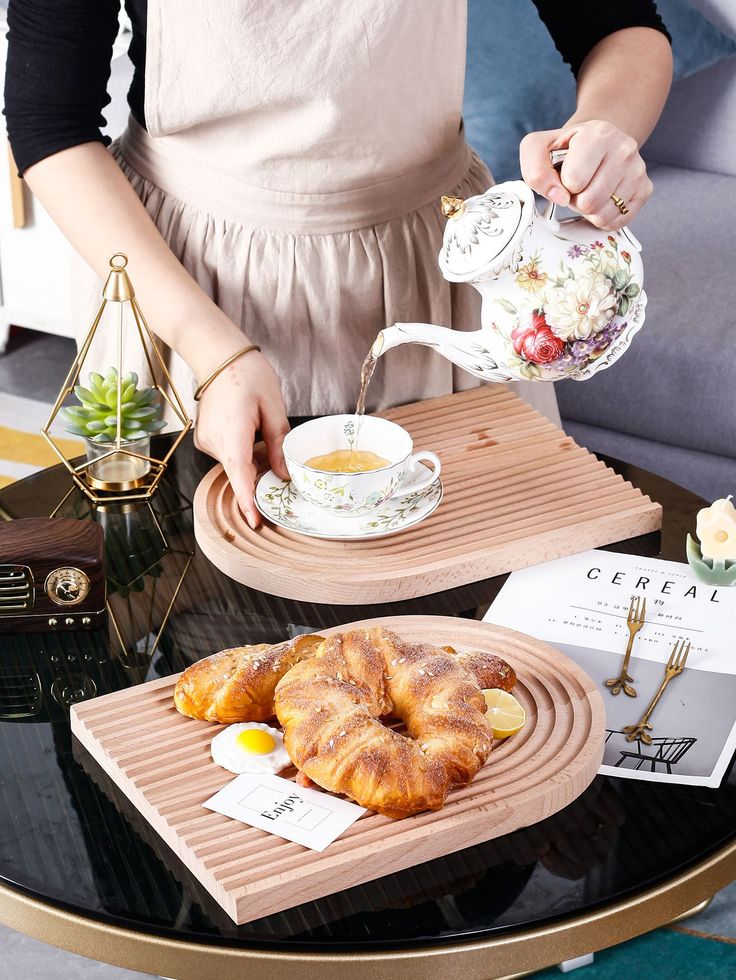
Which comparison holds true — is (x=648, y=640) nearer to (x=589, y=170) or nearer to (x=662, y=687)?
(x=662, y=687)

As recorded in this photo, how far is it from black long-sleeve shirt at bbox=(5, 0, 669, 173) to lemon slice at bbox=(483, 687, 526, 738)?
0.78 meters

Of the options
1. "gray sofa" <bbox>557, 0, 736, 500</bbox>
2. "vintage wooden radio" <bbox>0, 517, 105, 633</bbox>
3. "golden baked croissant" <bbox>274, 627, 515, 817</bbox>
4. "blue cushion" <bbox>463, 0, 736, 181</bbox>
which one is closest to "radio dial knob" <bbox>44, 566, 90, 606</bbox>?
"vintage wooden radio" <bbox>0, 517, 105, 633</bbox>

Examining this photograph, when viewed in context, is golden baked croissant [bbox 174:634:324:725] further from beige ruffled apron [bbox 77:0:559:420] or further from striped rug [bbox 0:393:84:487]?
striped rug [bbox 0:393:84:487]

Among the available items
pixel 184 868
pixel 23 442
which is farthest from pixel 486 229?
pixel 23 442

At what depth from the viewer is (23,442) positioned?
2783 millimetres

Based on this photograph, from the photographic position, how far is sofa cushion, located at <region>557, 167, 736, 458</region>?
83.5 inches

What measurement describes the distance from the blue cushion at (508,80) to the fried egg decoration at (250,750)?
187 cm

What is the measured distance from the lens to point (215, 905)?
28.3 inches

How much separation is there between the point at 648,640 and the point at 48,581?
52 centimetres

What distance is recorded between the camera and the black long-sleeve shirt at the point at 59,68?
1219mm

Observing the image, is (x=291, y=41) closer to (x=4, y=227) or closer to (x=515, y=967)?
(x=515, y=967)

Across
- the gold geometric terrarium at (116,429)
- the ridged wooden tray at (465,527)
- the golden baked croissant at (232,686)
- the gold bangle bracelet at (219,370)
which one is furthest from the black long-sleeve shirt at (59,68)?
the golden baked croissant at (232,686)

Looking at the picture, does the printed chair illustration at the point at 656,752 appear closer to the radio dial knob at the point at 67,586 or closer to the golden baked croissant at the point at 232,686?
the golden baked croissant at the point at 232,686

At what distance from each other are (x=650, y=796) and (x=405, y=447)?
1.49 feet
